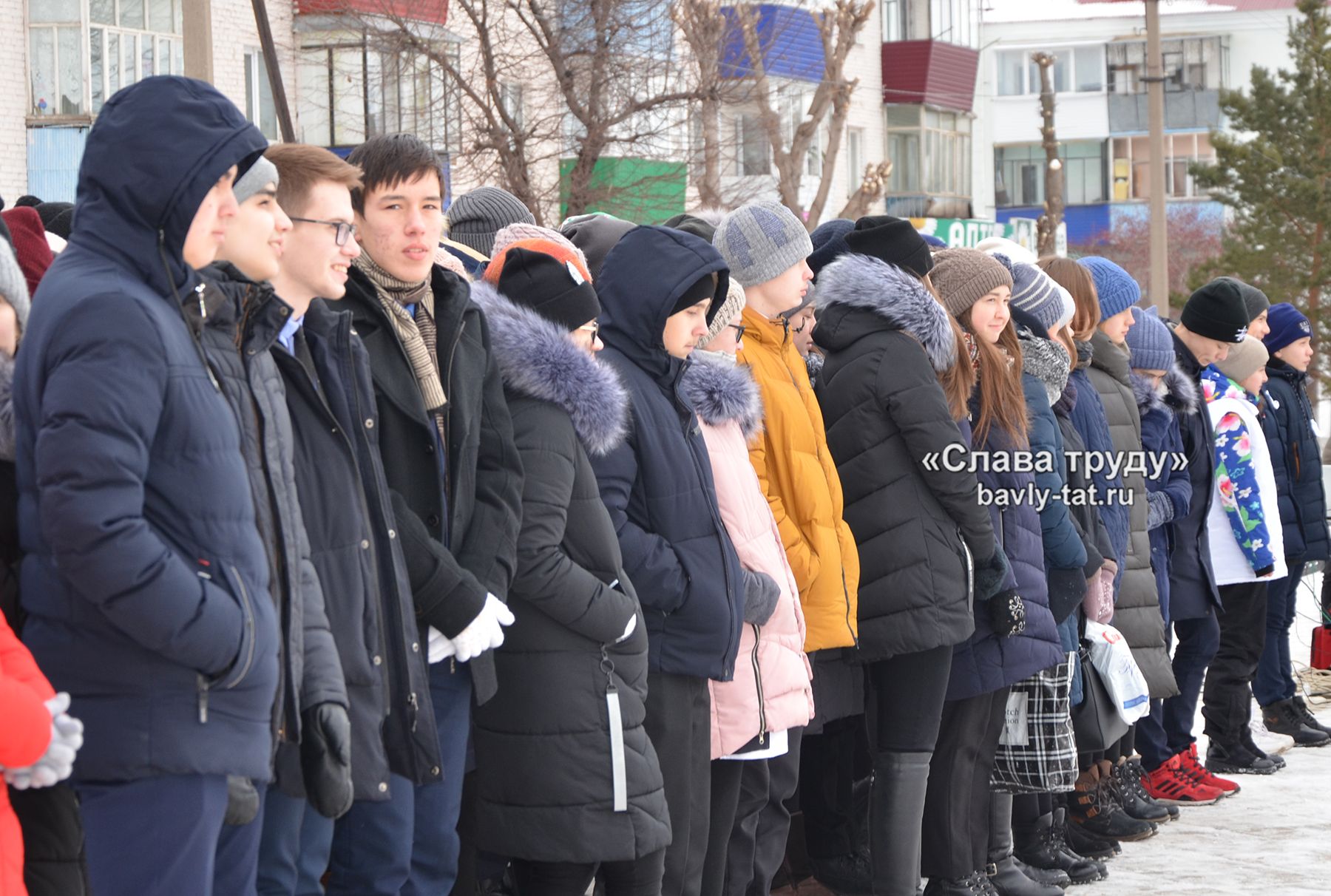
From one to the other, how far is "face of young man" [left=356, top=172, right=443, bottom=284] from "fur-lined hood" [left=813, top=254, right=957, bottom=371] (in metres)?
1.88

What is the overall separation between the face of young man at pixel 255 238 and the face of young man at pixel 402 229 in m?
0.55

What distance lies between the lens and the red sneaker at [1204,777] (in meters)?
7.46

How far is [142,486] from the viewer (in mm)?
2801

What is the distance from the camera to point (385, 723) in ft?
11.6

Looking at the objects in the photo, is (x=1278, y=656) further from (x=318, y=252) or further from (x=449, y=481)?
(x=318, y=252)

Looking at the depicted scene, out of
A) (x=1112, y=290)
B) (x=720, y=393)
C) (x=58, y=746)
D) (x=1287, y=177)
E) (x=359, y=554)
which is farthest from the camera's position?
(x=1287, y=177)

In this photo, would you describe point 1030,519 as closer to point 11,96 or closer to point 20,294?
point 20,294

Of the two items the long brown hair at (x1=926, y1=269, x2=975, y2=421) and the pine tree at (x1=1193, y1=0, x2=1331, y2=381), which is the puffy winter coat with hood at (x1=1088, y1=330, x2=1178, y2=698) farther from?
the pine tree at (x1=1193, y1=0, x2=1331, y2=381)

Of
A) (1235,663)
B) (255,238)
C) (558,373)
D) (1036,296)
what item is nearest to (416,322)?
(558,373)

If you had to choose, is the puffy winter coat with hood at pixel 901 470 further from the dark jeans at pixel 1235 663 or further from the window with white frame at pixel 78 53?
the window with white frame at pixel 78 53

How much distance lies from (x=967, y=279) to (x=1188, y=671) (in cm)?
278

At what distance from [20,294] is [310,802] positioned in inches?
45.8

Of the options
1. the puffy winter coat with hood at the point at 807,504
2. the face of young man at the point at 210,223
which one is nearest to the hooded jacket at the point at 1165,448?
the puffy winter coat with hood at the point at 807,504

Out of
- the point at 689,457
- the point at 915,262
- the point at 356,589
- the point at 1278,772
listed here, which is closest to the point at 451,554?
the point at 356,589
